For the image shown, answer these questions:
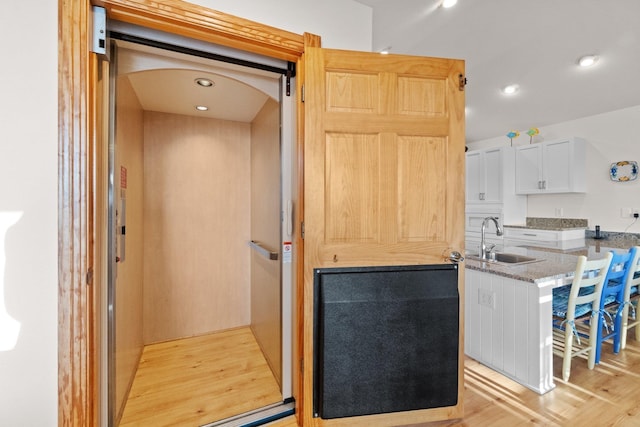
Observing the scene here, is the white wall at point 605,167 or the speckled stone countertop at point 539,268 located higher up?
the white wall at point 605,167

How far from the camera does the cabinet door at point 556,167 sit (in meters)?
4.13

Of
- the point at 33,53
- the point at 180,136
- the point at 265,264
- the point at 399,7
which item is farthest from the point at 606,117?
the point at 33,53

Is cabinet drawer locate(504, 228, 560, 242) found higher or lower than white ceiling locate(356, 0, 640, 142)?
lower

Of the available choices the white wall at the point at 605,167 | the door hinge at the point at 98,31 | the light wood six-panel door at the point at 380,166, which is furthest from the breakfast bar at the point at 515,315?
the door hinge at the point at 98,31

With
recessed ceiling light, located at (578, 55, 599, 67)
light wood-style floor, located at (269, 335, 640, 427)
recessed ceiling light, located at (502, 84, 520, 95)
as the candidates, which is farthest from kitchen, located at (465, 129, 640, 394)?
recessed ceiling light, located at (578, 55, 599, 67)

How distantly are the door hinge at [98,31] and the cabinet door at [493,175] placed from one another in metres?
5.21

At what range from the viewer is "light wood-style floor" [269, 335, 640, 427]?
1710 millimetres

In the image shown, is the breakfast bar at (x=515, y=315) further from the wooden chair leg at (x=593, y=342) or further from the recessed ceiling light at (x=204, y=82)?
the recessed ceiling light at (x=204, y=82)

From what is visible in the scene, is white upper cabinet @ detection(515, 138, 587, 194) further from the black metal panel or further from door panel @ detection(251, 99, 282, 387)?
door panel @ detection(251, 99, 282, 387)

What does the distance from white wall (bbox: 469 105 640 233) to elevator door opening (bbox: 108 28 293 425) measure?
456 centimetres

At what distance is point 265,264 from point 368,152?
54.8 inches

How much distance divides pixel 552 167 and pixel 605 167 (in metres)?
0.57

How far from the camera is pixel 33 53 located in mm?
1101

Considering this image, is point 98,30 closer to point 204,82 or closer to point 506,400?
point 204,82
